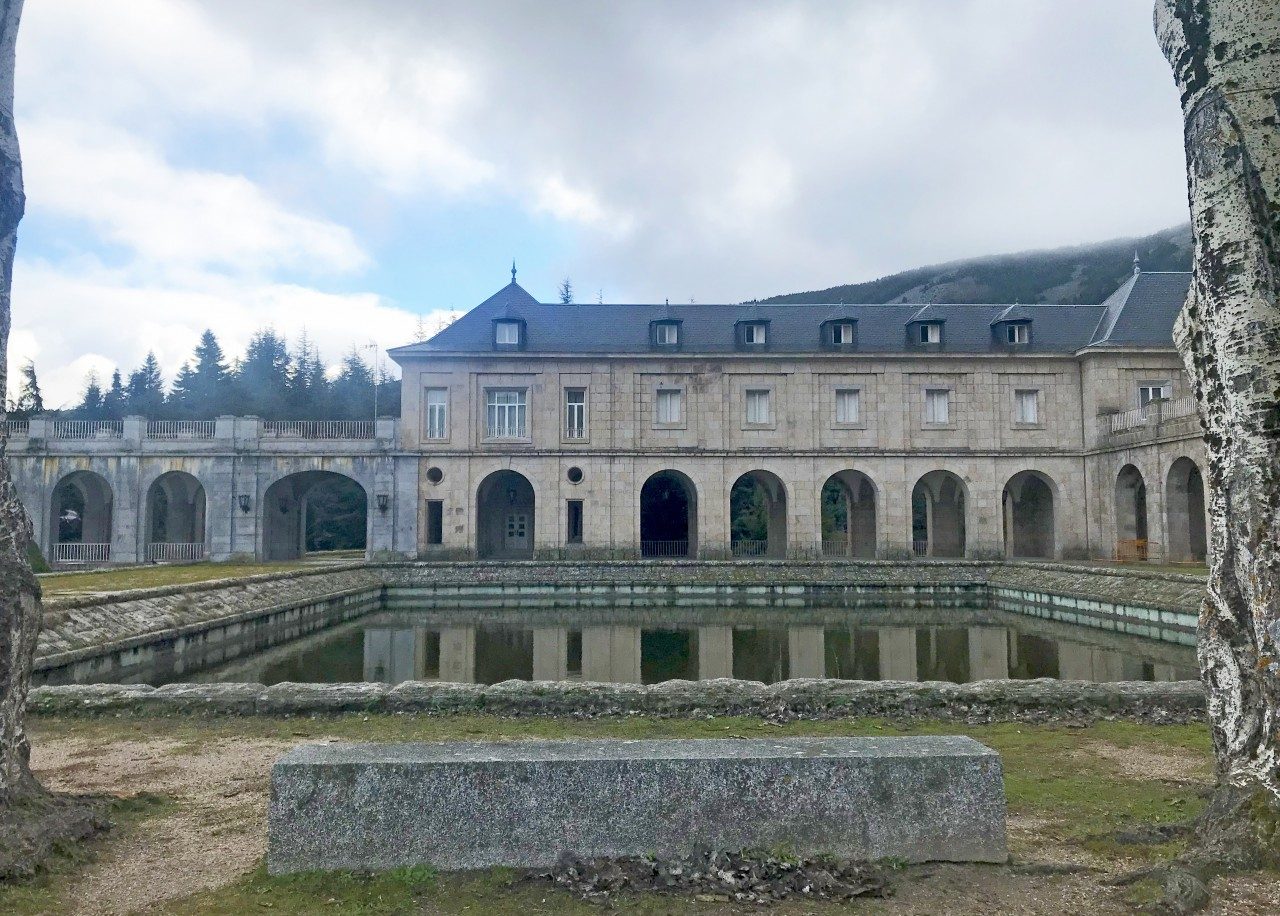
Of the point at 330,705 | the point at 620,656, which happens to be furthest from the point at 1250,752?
the point at 620,656

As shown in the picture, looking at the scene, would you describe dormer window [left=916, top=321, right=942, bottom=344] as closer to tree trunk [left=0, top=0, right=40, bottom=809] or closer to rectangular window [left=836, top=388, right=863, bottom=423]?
rectangular window [left=836, top=388, right=863, bottom=423]

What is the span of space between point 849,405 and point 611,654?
19.9 meters

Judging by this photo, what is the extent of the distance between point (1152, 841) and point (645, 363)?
89.5 ft

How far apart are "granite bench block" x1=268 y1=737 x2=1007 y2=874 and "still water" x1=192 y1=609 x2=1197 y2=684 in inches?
293

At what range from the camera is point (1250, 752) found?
4.24 meters

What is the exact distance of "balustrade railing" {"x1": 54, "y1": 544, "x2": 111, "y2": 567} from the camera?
1130 inches

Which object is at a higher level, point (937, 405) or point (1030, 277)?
point (1030, 277)

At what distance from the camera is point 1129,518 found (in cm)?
2900

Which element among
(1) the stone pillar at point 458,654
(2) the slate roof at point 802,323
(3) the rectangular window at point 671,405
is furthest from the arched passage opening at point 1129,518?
(1) the stone pillar at point 458,654

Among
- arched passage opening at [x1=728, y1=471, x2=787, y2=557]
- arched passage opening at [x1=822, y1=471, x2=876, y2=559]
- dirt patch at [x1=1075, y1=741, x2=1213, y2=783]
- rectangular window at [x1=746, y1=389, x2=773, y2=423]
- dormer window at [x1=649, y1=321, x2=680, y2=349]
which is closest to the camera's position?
dirt patch at [x1=1075, y1=741, x2=1213, y2=783]

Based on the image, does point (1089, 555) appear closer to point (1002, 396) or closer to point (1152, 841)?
point (1002, 396)

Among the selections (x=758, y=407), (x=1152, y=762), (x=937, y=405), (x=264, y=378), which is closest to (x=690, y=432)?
(x=758, y=407)

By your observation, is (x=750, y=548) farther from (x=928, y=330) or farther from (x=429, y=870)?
(x=429, y=870)

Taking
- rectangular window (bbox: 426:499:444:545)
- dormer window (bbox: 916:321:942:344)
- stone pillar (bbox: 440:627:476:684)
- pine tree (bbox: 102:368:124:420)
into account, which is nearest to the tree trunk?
stone pillar (bbox: 440:627:476:684)
